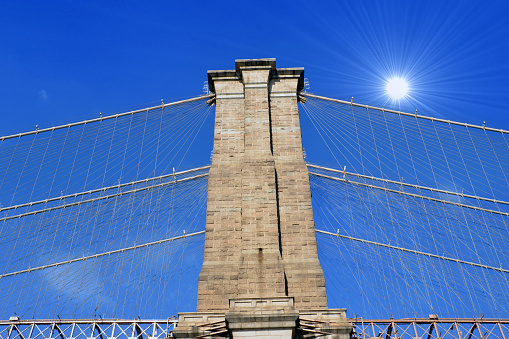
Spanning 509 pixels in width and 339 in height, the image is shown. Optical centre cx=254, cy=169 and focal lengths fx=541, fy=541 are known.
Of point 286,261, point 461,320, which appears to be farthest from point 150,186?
point 461,320

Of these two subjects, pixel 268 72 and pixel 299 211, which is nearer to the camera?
pixel 299 211

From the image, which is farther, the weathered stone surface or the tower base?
the weathered stone surface

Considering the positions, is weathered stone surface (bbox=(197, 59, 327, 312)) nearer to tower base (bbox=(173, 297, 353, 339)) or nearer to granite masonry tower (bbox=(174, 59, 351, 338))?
granite masonry tower (bbox=(174, 59, 351, 338))

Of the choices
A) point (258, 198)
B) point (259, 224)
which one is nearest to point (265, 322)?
point (259, 224)

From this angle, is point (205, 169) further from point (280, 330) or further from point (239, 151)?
point (280, 330)

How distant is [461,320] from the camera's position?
27203mm

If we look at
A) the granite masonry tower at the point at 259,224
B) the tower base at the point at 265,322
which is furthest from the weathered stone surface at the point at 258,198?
the tower base at the point at 265,322

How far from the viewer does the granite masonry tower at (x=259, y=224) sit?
18.7 metres

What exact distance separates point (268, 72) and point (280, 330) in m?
13.6

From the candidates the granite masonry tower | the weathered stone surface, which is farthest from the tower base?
the weathered stone surface

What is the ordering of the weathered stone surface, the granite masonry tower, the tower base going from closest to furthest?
the tower base
the granite masonry tower
the weathered stone surface

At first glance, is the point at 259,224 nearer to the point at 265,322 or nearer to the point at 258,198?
the point at 258,198

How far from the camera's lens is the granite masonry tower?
1869cm

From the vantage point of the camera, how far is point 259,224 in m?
21.8
